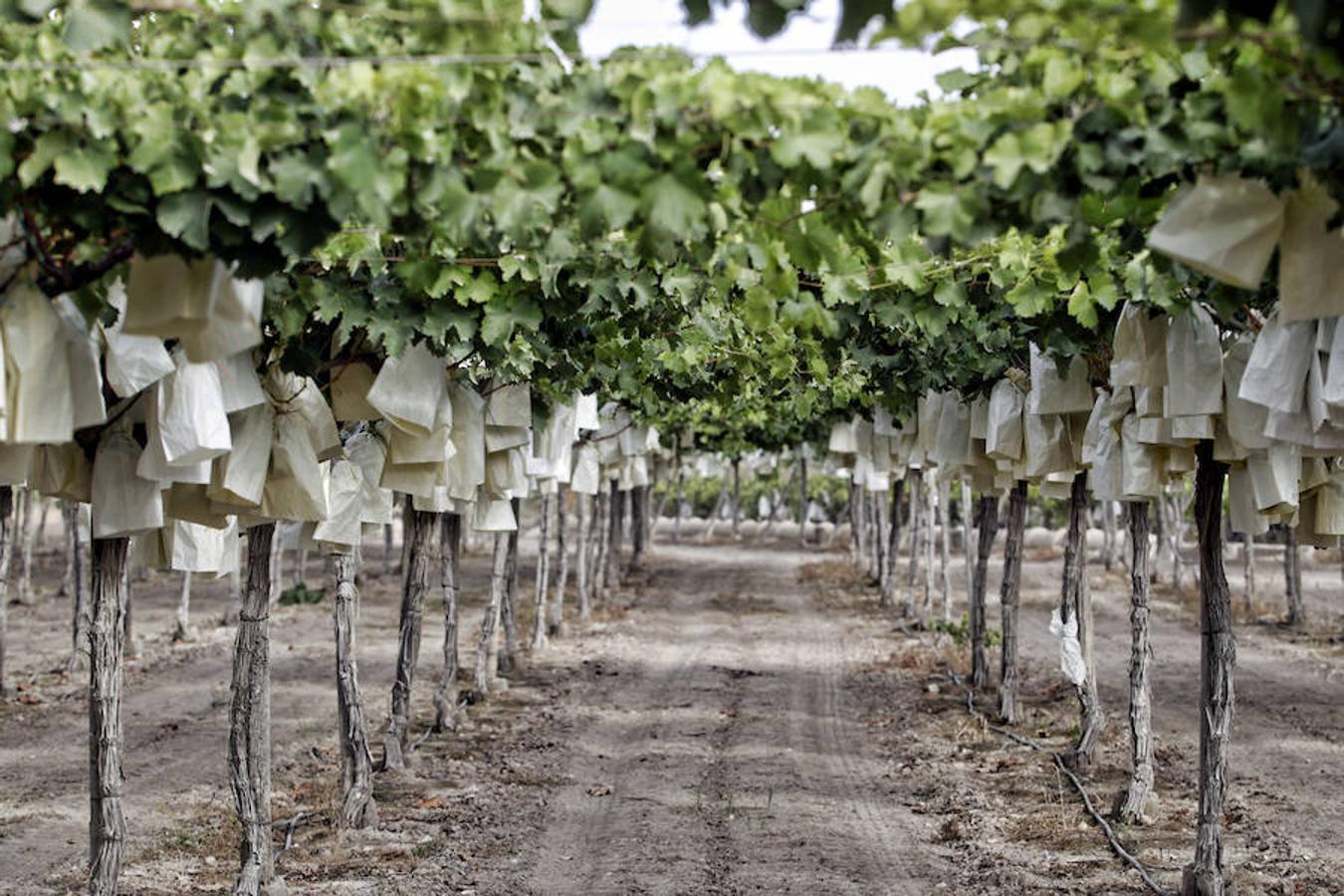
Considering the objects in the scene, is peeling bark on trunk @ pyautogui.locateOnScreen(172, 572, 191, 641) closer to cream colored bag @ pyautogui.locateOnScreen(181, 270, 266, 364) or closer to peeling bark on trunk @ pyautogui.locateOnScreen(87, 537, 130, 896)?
peeling bark on trunk @ pyautogui.locateOnScreen(87, 537, 130, 896)

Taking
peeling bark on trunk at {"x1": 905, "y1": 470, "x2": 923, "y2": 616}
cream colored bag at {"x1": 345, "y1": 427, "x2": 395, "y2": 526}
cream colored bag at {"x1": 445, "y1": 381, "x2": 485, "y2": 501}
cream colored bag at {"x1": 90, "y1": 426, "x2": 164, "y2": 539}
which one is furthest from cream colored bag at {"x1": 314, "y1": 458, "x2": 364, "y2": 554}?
peeling bark on trunk at {"x1": 905, "y1": 470, "x2": 923, "y2": 616}

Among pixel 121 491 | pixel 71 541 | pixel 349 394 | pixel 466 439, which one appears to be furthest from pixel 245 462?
pixel 71 541

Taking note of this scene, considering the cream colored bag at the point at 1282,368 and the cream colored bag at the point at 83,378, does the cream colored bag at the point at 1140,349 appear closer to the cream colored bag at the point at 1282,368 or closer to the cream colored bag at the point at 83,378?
the cream colored bag at the point at 1282,368

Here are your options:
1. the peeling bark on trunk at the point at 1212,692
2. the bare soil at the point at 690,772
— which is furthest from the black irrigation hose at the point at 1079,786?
the peeling bark on trunk at the point at 1212,692

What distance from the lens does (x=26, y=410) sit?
382 centimetres

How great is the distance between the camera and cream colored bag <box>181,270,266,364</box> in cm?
379

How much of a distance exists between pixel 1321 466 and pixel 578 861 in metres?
4.31

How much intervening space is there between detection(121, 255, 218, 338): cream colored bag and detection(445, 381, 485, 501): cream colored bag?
2.95 m

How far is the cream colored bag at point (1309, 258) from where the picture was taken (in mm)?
3654

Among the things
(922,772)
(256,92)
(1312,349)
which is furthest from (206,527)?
(922,772)

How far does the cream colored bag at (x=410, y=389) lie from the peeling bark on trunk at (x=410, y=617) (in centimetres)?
422

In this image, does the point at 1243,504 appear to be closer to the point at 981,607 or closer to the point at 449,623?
the point at 449,623

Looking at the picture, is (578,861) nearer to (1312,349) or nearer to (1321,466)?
(1321,466)

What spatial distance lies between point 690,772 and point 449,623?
8.43ft
